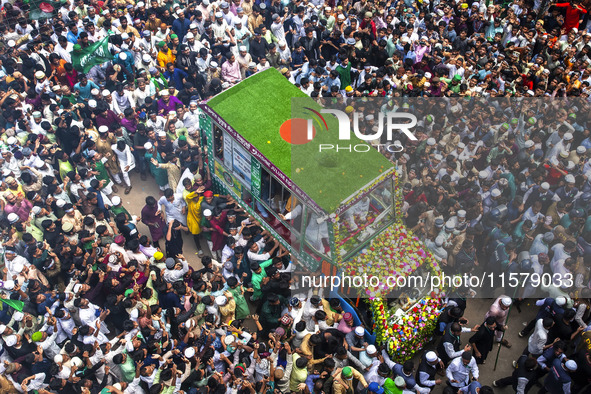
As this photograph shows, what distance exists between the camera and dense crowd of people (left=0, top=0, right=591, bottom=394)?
366 inches

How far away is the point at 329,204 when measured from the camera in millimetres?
9789

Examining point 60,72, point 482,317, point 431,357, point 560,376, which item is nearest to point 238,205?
point 431,357

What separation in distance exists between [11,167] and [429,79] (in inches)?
398

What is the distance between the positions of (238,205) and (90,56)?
636 centimetres

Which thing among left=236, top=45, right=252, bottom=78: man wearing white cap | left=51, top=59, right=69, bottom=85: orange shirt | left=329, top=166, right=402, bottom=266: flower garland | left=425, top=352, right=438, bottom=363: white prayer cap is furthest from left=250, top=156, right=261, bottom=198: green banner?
left=51, top=59, right=69, bottom=85: orange shirt

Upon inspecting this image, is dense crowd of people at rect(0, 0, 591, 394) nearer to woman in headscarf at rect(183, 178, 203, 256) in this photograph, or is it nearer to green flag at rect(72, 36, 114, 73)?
woman in headscarf at rect(183, 178, 203, 256)

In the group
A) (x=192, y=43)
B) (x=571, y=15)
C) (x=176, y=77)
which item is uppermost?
(x=571, y=15)

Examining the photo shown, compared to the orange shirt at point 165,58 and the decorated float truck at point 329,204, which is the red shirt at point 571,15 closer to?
the decorated float truck at point 329,204

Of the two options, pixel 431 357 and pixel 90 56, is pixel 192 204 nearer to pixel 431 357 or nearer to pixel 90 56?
pixel 431 357

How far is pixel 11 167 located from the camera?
12.0m

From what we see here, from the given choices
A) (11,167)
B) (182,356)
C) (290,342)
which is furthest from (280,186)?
(11,167)

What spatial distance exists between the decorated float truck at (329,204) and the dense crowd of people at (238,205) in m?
0.46

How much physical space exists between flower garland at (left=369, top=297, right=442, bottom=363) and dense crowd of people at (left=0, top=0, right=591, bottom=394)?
0.84 feet

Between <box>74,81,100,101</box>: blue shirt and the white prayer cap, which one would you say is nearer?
the white prayer cap
